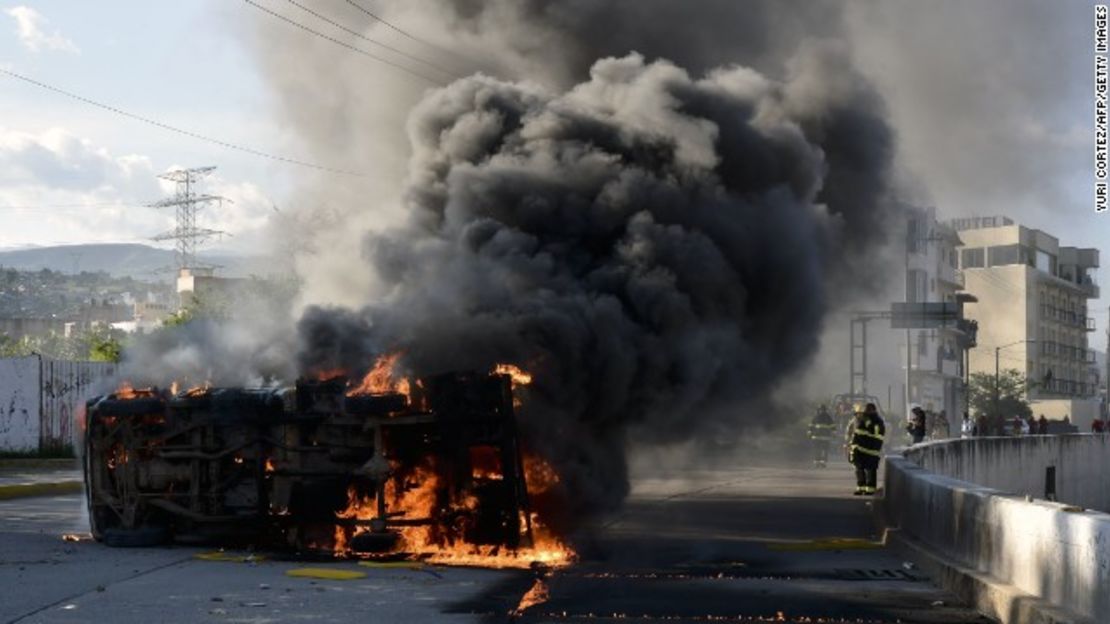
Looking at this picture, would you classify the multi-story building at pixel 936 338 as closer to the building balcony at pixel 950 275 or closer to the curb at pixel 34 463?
the building balcony at pixel 950 275

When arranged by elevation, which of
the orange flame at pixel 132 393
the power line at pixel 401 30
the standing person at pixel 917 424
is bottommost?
the standing person at pixel 917 424

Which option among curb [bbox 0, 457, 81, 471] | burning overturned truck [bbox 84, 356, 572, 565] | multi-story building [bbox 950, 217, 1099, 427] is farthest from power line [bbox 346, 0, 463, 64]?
multi-story building [bbox 950, 217, 1099, 427]

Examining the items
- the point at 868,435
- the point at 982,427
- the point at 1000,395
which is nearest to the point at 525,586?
the point at 868,435

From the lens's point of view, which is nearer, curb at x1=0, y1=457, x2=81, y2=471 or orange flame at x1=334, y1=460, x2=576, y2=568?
orange flame at x1=334, y1=460, x2=576, y2=568

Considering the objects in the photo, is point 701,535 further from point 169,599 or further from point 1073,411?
point 1073,411

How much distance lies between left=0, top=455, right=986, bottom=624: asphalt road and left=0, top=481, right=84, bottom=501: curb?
7171 millimetres

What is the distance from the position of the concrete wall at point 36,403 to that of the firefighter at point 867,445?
17.8 meters

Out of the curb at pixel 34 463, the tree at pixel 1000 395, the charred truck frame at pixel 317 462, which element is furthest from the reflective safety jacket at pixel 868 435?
the tree at pixel 1000 395

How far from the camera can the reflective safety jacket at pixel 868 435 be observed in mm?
23953

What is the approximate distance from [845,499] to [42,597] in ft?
51.7

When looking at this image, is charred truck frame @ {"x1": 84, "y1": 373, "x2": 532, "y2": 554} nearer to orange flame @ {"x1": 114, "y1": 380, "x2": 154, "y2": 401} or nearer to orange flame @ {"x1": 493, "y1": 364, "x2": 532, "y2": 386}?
orange flame @ {"x1": 114, "y1": 380, "x2": 154, "y2": 401}

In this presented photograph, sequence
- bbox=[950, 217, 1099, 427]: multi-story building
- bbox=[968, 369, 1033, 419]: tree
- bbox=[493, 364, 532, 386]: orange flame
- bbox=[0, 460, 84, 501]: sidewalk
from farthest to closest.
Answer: bbox=[950, 217, 1099, 427]: multi-story building < bbox=[968, 369, 1033, 419]: tree < bbox=[0, 460, 84, 501]: sidewalk < bbox=[493, 364, 532, 386]: orange flame

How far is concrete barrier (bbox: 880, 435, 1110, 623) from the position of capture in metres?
9.28

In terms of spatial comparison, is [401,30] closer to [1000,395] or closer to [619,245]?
[619,245]
